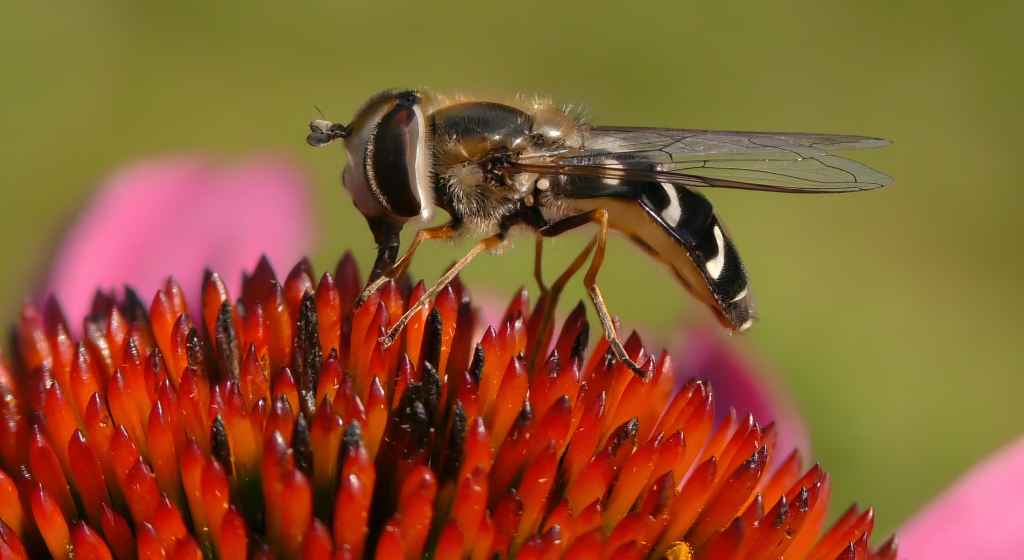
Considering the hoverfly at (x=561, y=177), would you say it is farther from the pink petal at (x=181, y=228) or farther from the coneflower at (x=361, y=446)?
the pink petal at (x=181, y=228)

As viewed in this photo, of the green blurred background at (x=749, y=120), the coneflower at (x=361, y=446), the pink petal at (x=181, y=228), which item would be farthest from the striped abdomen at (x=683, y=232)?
the green blurred background at (x=749, y=120)

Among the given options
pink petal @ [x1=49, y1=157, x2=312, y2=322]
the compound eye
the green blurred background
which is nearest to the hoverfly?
the compound eye

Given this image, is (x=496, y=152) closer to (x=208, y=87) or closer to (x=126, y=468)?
(x=126, y=468)

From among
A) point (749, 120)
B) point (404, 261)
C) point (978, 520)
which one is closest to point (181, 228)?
point (404, 261)

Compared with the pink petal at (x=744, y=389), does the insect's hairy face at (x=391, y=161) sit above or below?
below

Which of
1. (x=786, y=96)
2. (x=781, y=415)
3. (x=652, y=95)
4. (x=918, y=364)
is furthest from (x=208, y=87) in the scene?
(x=781, y=415)

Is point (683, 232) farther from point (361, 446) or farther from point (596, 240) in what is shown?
point (361, 446)
